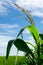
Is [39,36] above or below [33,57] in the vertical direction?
above

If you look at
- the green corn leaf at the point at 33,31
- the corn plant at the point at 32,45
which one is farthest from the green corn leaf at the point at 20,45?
the green corn leaf at the point at 33,31

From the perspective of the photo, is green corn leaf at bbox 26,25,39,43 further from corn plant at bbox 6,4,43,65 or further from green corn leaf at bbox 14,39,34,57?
green corn leaf at bbox 14,39,34,57

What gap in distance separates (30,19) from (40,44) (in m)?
0.22

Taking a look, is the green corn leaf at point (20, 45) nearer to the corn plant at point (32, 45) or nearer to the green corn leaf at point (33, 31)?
the corn plant at point (32, 45)

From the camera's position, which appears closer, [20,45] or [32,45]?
[20,45]

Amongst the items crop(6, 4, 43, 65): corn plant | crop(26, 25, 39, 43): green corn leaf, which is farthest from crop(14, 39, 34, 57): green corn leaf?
crop(26, 25, 39, 43): green corn leaf

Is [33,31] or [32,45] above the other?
[33,31]

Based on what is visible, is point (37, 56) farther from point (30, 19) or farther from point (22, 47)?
point (30, 19)

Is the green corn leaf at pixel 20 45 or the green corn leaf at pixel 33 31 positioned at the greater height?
the green corn leaf at pixel 33 31

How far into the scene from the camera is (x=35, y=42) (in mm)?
2129

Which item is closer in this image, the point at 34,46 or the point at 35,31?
the point at 35,31

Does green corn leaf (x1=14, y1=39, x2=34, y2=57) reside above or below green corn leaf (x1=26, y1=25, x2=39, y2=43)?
below

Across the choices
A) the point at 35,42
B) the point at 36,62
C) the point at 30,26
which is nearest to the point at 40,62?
the point at 36,62

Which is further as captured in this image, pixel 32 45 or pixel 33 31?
pixel 32 45
